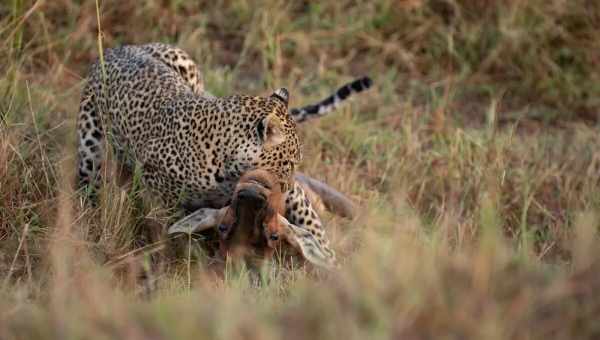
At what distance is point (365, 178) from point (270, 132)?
1834 mm

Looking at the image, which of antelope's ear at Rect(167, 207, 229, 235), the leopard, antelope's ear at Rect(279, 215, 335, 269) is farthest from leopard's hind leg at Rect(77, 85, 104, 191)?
antelope's ear at Rect(279, 215, 335, 269)

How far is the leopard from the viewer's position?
19.5 ft

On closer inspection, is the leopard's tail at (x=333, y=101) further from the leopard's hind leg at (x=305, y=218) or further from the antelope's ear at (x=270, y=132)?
the antelope's ear at (x=270, y=132)

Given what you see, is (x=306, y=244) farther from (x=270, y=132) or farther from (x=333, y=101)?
(x=333, y=101)

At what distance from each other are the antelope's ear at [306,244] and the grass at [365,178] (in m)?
0.10

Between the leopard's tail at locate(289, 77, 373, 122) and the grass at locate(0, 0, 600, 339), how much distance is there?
47 centimetres

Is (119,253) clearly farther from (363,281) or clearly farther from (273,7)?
(273,7)

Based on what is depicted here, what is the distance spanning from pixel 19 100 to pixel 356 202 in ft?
7.84

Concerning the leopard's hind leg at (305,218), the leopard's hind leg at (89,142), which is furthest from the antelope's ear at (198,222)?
the leopard's hind leg at (89,142)

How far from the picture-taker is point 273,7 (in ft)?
29.3

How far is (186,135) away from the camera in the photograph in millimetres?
6188

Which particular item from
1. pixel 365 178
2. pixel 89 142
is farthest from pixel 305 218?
pixel 89 142

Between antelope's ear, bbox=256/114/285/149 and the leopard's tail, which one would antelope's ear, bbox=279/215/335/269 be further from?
the leopard's tail

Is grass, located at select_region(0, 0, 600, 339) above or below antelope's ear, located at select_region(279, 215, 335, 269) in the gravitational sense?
above
